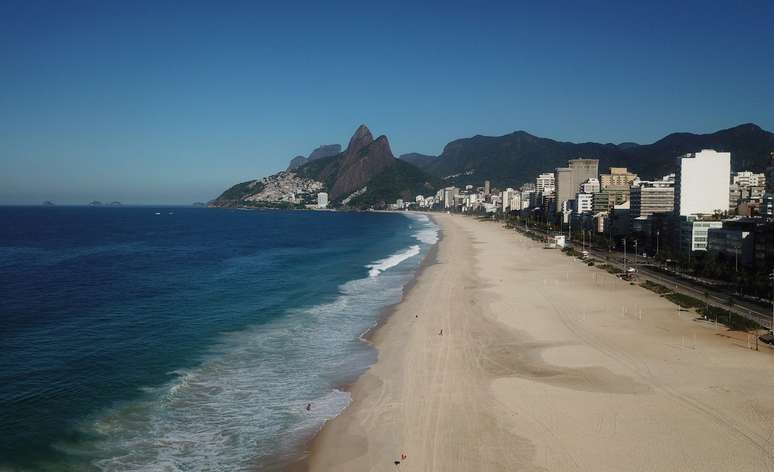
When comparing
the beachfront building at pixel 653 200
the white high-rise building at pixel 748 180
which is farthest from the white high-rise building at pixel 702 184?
the white high-rise building at pixel 748 180

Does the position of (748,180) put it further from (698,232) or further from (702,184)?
(698,232)

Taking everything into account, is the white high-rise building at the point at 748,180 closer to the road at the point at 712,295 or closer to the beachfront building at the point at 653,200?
the beachfront building at the point at 653,200

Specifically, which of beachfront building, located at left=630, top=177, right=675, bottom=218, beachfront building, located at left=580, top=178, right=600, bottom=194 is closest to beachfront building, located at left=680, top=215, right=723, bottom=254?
beachfront building, located at left=630, top=177, right=675, bottom=218

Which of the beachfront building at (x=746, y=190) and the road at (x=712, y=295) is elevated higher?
the beachfront building at (x=746, y=190)

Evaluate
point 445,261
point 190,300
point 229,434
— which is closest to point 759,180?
point 445,261

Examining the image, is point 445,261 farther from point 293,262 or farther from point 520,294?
point 520,294

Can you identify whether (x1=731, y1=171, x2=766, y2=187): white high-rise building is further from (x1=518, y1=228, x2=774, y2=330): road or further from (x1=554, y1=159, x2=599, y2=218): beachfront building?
(x1=518, y1=228, x2=774, y2=330): road
